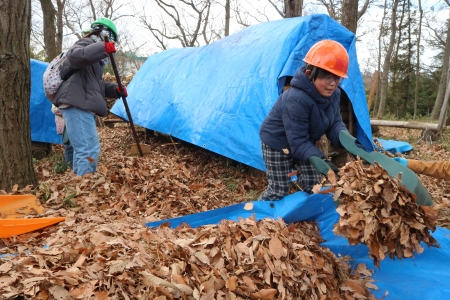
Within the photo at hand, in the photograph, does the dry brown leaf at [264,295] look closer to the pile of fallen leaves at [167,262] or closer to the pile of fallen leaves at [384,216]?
the pile of fallen leaves at [167,262]

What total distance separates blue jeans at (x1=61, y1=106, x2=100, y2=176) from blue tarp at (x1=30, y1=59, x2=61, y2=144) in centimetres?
262

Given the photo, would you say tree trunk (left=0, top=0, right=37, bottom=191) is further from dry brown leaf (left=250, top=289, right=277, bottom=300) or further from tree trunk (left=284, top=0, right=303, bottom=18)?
tree trunk (left=284, top=0, right=303, bottom=18)

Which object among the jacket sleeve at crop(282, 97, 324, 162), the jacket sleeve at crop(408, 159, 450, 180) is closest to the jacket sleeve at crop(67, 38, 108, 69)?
the jacket sleeve at crop(282, 97, 324, 162)

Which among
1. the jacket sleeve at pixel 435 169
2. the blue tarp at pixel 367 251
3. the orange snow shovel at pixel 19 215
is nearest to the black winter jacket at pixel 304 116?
the blue tarp at pixel 367 251

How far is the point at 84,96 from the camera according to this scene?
12.4 ft

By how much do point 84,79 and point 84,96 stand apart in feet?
0.68

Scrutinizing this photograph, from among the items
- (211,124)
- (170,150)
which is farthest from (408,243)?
(170,150)

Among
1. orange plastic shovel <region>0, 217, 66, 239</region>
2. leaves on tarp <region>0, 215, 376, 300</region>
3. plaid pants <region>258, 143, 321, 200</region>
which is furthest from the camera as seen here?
plaid pants <region>258, 143, 321, 200</region>

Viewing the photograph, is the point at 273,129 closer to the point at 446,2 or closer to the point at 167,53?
the point at 167,53

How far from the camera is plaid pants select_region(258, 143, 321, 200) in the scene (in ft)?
10.0

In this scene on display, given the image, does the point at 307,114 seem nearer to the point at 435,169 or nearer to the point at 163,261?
the point at 435,169

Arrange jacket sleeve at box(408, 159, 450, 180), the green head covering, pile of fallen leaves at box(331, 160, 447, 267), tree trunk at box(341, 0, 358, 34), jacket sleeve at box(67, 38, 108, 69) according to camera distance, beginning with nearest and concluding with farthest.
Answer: pile of fallen leaves at box(331, 160, 447, 267) → jacket sleeve at box(408, 159, 450, 180) → jacket sleeve at box(67, 38, 108, 69) → the green head covering → tree trunk at box(341, 0, 358, 34)

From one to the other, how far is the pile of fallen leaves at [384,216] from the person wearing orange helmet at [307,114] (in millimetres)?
559

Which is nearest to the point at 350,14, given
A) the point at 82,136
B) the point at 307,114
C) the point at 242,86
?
the point at 242,86
